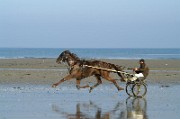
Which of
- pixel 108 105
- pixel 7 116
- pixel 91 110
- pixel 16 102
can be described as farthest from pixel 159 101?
pixel 7 116

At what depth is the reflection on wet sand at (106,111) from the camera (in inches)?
550

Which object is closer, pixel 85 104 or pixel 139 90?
pixel 85 104

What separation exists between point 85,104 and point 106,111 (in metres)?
1.86

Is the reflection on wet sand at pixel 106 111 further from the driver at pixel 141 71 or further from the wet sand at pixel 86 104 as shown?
the driver at pixel 141 71

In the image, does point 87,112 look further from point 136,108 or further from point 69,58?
point 69,58

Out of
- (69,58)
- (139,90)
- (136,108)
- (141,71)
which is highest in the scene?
(69,58)

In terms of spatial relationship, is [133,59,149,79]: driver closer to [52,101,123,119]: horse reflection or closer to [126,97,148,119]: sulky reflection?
[126,97,148,119]: sulky reflection

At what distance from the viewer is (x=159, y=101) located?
17.6 m

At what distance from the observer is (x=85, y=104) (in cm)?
1672

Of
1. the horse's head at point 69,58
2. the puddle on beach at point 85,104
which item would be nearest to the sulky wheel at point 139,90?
the puddle on beach at point 85,104

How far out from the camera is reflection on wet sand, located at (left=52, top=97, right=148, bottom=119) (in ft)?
45.9

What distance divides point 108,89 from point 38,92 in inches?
133

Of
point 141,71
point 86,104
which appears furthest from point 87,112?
point 141,71

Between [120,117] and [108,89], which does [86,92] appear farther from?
[120,117]
